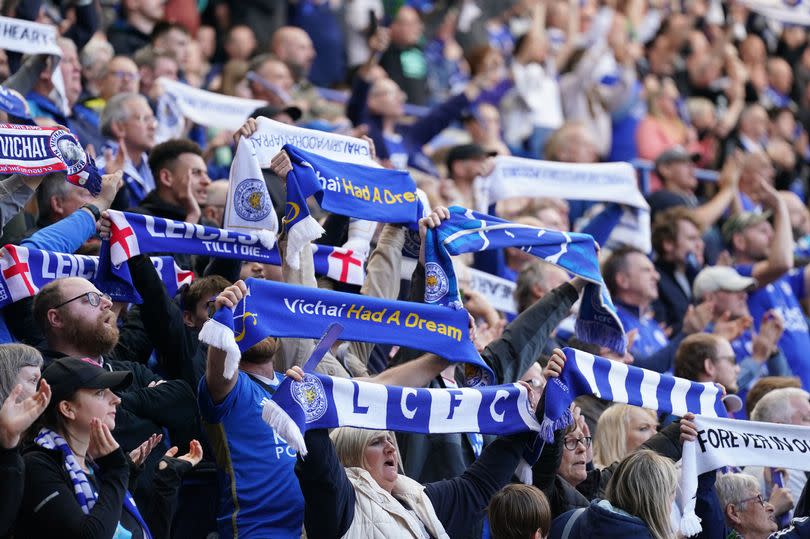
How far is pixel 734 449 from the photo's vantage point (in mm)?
6262

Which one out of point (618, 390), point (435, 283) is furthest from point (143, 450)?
point (618, 390)

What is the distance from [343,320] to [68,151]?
1.56 m

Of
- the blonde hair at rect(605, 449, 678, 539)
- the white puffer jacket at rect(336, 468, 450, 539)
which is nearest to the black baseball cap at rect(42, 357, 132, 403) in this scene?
the white puffer jacket at rect(336, 468, 450, 539)

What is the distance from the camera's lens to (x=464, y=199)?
10.0m

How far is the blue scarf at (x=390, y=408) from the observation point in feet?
17.3

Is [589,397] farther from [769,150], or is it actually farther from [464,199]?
[769,150]

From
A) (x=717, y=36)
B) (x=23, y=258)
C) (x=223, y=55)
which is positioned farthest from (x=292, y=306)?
(x=717, y=36)

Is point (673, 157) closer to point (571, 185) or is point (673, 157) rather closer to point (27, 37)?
point (571, 185)

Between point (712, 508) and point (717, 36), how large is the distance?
12.7 m

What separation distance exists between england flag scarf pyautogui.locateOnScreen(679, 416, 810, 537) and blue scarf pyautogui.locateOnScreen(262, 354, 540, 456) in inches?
26.6

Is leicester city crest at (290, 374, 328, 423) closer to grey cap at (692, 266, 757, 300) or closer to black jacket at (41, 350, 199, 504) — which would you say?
black jacket at (41, 350, 199, 504)

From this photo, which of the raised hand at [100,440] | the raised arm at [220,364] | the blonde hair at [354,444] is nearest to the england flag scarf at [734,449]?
the blonde hair at [354,444]

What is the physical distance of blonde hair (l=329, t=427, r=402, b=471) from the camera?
5.80m

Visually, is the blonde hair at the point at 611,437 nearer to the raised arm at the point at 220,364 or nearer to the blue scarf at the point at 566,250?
the blue scarf at the point at 566,250
